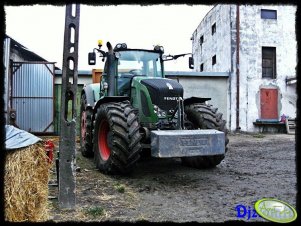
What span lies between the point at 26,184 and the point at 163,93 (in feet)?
10.4

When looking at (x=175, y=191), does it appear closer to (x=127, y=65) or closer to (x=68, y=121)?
(x=68, y=121)

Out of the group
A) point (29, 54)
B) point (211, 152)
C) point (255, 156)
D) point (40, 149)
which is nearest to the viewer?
point (40, 149)

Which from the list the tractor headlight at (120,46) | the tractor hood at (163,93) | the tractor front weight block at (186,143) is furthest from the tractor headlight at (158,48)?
the tractor front weight block at (186,143)

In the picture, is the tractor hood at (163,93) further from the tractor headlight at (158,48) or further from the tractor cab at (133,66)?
the tractor headlight at (158,48)

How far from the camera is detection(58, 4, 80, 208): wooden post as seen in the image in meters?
3.88

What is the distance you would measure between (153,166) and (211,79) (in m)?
9.72

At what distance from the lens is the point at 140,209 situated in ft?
12.8

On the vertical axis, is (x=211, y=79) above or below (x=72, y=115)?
above

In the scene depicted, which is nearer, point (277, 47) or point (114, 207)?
point (114, 207)

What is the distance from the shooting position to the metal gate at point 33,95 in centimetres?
1259

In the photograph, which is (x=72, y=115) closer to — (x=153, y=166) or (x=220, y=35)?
(x=153, y=166)

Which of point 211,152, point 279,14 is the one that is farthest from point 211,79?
point 211,152

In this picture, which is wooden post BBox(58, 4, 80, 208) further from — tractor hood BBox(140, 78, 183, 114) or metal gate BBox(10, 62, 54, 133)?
metal gate BBox(10, 62, 54, 133)

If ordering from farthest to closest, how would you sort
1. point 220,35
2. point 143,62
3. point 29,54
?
point 220,35
point 29,54
point 143,62
